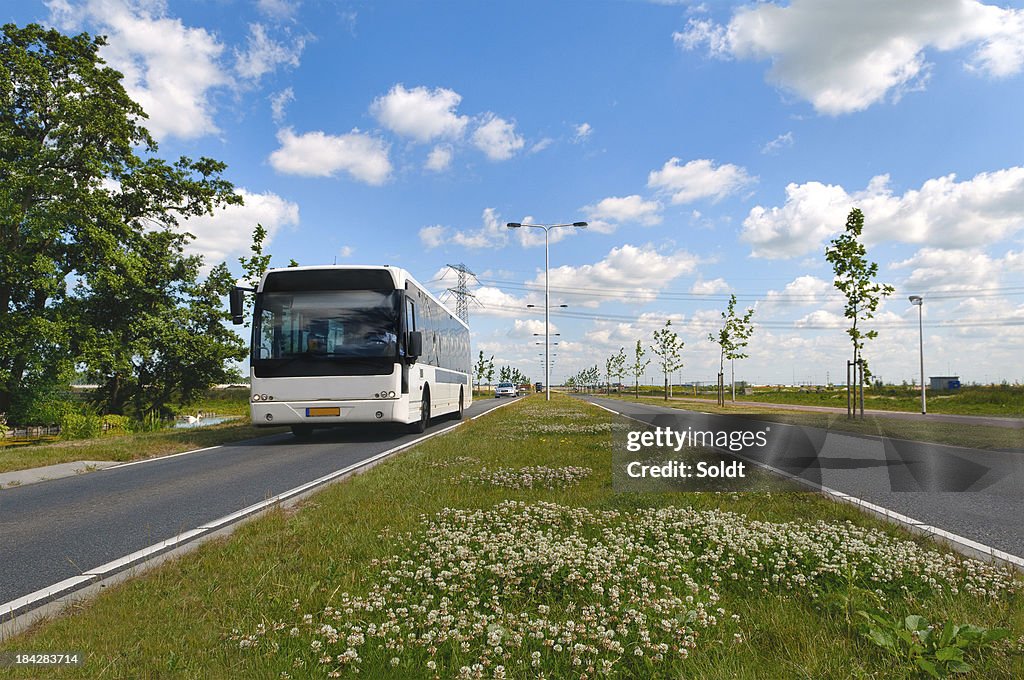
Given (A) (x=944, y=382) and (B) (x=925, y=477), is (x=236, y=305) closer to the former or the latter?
(B) (x=925, y=477)

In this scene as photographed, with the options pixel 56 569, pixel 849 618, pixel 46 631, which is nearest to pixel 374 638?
pixel 46 631

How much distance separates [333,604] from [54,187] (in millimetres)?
30808

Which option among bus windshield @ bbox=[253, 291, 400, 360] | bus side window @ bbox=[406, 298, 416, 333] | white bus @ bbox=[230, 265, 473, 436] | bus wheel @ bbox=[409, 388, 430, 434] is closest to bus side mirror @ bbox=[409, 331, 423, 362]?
white bus @ bbox=[230, 265, 473, 436]

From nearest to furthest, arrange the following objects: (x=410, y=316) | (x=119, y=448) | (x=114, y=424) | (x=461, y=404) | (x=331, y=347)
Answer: (x=119, y=448) → (x=331, y=347) → (x=410, y=316) → (x=114, y=424) → (x=461, y=404)

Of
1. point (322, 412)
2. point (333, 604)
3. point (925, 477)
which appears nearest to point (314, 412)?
point (322, 412)

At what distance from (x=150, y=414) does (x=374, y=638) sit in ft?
108

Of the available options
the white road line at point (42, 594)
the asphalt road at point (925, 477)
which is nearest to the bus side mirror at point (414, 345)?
the asphalt road at point (925, 477)

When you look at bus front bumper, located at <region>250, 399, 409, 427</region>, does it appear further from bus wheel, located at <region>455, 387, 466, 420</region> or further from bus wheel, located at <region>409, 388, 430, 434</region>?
bus wheel, located at <region>455, 387, 466, 420</region>

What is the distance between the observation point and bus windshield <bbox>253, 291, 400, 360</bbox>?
46.8ft

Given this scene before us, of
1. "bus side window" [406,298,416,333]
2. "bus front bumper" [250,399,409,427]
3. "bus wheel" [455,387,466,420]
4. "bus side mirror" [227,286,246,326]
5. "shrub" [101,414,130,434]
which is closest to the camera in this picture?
"bus side mirror" [227,286,246,326]

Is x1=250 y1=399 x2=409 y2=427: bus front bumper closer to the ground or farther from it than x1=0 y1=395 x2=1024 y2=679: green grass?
farther from it

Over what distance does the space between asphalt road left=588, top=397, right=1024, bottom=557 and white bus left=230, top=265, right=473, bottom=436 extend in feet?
26.4

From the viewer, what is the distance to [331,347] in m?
14.3

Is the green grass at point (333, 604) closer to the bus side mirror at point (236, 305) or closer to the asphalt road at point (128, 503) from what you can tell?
the asphalt road at point (128, 503)
